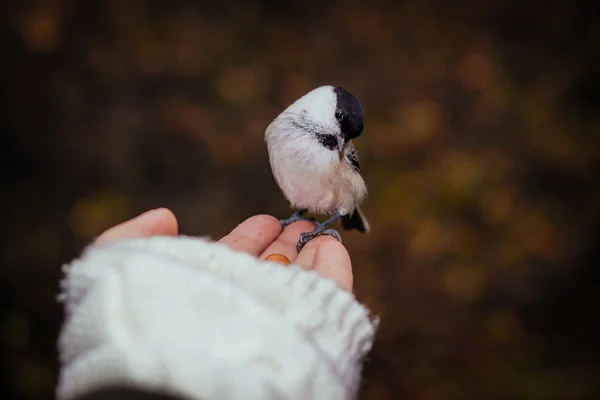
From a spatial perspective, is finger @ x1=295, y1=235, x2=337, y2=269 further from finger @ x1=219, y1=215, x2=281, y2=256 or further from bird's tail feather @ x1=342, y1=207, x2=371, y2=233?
bird's tail feather @ x1=342, y1=207, x2=371, y2=233

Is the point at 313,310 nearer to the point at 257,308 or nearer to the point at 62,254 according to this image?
the point at 257,308

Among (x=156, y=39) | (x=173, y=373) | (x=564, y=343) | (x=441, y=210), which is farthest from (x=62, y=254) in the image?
(x=564, y=343)

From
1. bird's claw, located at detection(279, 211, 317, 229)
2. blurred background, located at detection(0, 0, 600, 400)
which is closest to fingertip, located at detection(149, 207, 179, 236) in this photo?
bird's claw, located at detection(279, 211, 317, 229)

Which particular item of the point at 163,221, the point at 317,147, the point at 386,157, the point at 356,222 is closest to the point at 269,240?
the point at 317,147

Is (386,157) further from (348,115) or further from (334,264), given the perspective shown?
(334,264)

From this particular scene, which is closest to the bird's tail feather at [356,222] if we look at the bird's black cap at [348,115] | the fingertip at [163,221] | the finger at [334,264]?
the bird's black cap at [348,115]

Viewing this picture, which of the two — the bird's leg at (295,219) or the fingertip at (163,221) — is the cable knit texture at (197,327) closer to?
the fingertip at (163,221)
